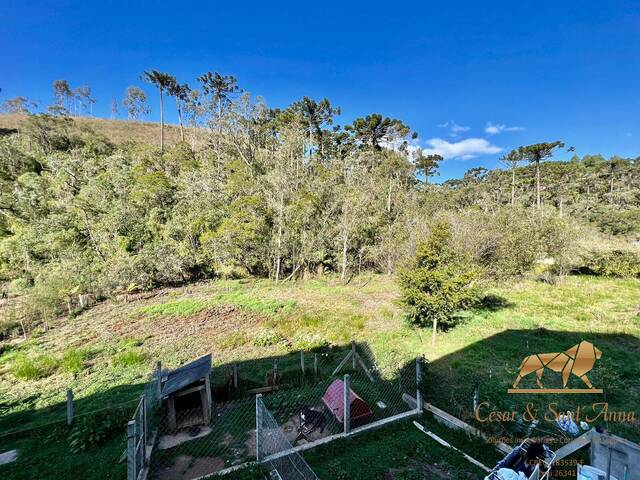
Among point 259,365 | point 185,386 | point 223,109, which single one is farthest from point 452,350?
point 223,109

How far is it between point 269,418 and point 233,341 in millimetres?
5049

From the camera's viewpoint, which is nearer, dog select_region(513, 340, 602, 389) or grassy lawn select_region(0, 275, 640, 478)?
grassy lawn select_region(0, 275, 640, 478)

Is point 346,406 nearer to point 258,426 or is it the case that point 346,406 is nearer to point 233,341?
point 258,426

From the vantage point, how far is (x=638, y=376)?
6086 millimetres

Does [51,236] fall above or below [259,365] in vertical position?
above

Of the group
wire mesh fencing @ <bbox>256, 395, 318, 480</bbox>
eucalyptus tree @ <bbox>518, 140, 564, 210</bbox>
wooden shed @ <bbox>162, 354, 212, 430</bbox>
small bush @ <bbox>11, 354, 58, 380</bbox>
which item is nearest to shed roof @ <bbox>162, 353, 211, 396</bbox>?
wooden shed @ <bbox>162, 354, 212, 430</bbox>

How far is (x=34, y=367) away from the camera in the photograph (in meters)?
7.48

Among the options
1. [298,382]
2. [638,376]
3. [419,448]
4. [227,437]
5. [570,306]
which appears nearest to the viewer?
[419,448]

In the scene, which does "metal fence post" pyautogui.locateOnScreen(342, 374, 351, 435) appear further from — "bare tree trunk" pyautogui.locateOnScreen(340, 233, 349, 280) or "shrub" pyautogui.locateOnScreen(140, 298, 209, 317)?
"bare tree trunk" pyautogui.locateOnScreen(340, 233, 349, 280)

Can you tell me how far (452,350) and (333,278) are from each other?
11250 mm

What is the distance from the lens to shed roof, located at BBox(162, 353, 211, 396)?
4523 millimetres

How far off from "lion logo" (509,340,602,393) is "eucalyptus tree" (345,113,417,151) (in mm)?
26405

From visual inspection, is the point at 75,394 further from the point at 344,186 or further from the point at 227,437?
the point at 344,186

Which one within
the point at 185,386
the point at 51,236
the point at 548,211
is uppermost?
the point at 548,211
